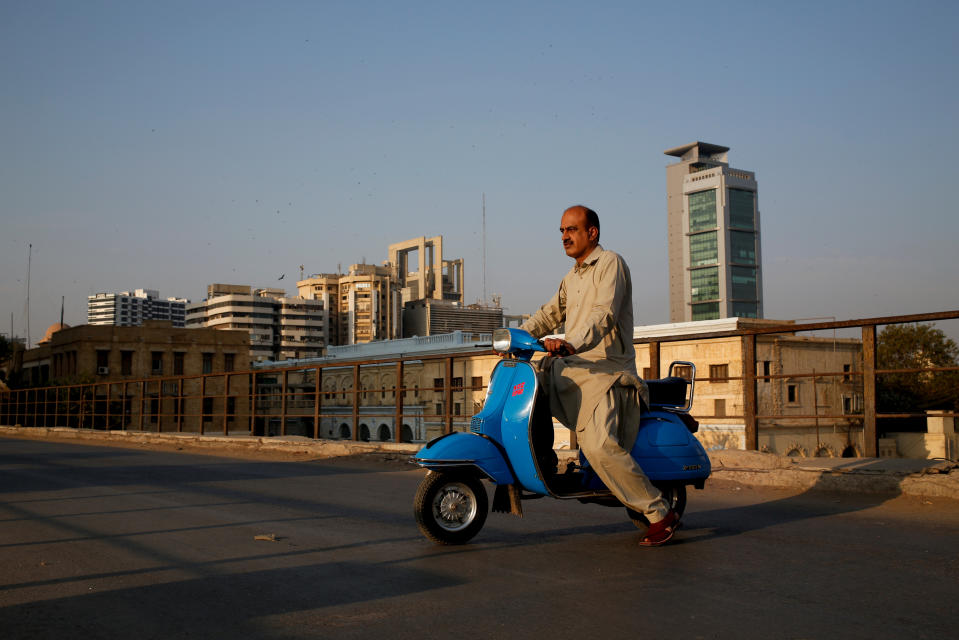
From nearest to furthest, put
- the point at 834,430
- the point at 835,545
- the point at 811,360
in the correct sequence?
the point at 835,545 < the point at 834,430 < the point at 811,360

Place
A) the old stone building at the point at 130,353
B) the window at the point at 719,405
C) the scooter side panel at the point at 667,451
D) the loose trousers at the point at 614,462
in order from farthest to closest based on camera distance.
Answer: the old stone building at the point at 130,353 → the window at the point at 719,405 → the scooter side panel at the point at 667,451 → the loose trousers at the point at 614,462

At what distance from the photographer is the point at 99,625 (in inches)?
122

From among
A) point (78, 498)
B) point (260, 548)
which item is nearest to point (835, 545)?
point (260, 548)

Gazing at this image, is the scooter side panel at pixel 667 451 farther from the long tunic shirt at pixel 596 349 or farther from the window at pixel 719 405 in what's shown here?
the window at pixel 719 405

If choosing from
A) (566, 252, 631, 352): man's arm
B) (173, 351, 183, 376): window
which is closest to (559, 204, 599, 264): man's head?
(566, 252, 631, 352): man's arm

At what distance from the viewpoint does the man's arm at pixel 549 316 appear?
5152 mm

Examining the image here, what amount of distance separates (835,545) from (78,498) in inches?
237

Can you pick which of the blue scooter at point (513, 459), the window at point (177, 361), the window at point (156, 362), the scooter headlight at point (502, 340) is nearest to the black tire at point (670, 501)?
the blue scooter at point (513, 459)

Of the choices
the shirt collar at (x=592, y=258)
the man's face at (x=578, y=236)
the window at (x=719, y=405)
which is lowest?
the window at (x=719, y=405)

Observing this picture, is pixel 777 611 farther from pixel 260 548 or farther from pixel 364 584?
pixel 260 548

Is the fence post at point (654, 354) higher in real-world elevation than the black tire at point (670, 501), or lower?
higher

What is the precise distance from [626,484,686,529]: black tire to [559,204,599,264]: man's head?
1432 mm

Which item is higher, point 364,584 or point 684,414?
point 684,414

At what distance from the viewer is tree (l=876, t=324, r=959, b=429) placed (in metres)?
71.3
